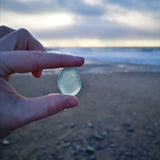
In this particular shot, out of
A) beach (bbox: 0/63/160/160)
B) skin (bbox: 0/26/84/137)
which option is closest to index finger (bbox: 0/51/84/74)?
skin (bbox: 0/26/84/137)

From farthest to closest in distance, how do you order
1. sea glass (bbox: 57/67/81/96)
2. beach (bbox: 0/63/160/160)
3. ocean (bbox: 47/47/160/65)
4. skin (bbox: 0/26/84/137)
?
ocean (bbox: 47/47/160/65)
beach (bbox: 0/63/160/160)
sea glass (bbox: 57/67/81/96)
skin (bbox: 0/26/84/137)

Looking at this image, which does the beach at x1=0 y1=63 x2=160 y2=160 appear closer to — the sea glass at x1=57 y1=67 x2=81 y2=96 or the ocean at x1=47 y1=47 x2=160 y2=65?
the sea glass at x1=57 y1=67 x2=81 y2=96

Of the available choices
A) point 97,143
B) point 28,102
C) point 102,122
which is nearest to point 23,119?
point 28,102

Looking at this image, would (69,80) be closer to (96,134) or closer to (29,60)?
(29,60)

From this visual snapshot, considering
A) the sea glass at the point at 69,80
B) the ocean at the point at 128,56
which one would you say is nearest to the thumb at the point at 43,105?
the sea glass at the point at 69,80

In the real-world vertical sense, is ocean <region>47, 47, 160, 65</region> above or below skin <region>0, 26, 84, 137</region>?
above

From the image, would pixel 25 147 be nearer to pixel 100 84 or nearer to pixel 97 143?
pixel 97 143
